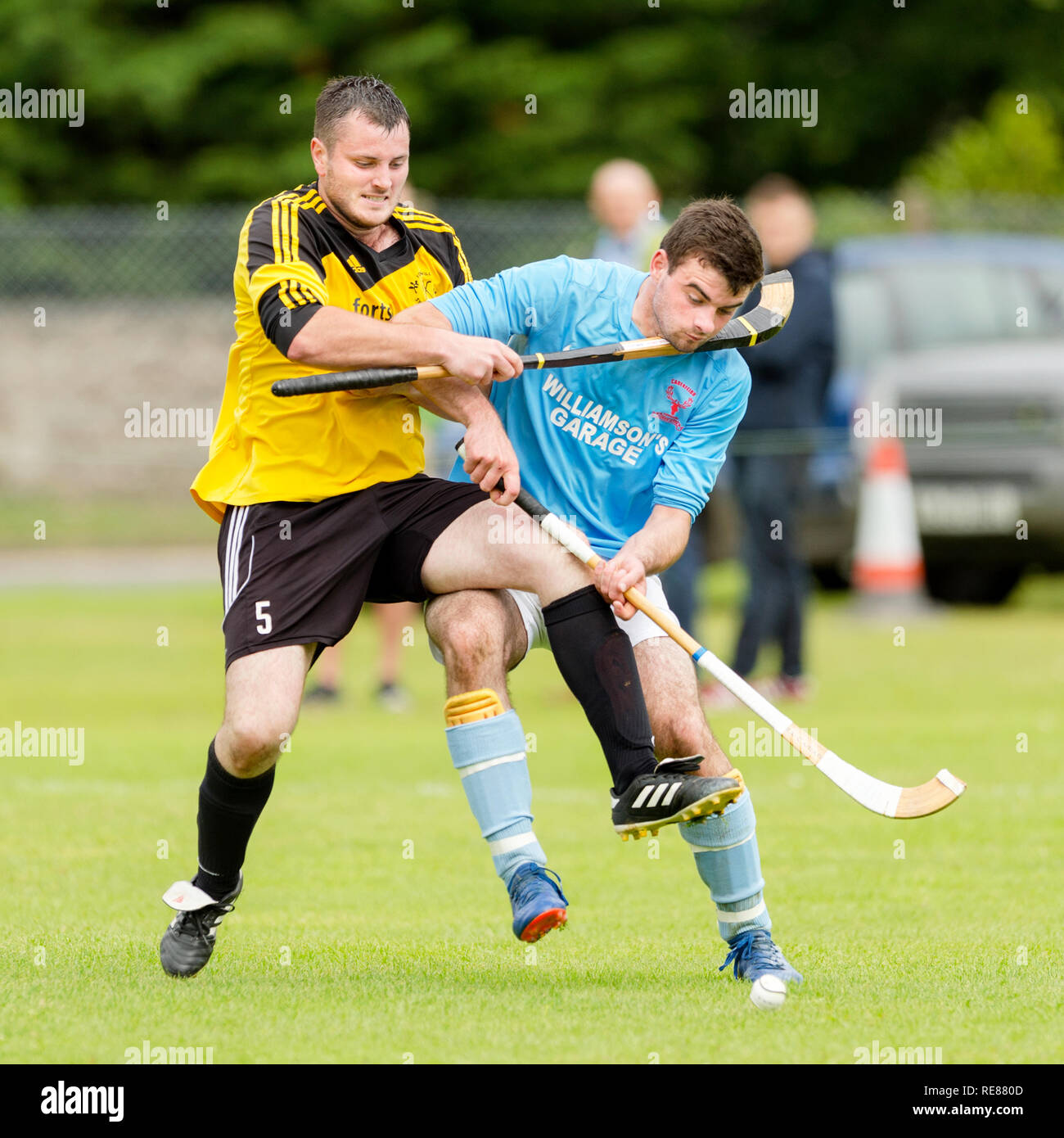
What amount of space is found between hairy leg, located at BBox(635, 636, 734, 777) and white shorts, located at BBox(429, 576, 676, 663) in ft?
0.15

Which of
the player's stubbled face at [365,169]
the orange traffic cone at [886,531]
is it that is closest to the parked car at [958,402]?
the orange traffic cone at [886,531]

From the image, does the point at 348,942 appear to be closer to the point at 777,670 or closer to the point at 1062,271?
the point at 777,670

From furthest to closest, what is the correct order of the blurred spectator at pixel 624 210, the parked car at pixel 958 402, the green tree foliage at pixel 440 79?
the green tree foliage at pixel 440 79, the parked car at pixel 958 402, the blurred spectator at pixel 624 210

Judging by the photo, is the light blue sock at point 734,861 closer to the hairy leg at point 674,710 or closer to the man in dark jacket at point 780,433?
the hairy leg at point 674,710

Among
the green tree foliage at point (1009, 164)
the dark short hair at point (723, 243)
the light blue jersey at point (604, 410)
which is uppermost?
the green tree foliage at point (1009, 164)

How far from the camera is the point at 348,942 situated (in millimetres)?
5078

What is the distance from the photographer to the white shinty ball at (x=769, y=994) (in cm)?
427

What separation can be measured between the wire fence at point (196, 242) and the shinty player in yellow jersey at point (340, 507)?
35.6 feet

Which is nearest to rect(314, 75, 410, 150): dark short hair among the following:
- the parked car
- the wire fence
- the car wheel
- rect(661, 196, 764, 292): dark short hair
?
rect(661, 196, 764, 292): dark short hair

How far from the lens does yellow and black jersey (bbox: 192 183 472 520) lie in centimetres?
460

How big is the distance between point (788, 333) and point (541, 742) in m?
2.69

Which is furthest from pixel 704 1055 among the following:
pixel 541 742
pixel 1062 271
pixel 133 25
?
pixel 133 25

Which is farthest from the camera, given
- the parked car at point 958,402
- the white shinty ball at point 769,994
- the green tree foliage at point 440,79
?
the green tree foliage at point 440,79

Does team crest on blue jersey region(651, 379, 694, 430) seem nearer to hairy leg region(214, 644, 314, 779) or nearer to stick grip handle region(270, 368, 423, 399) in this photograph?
stick grip handle region(270, 368, 423, 399)
